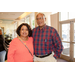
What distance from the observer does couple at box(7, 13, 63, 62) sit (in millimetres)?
1103

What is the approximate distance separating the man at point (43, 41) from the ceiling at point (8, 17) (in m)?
0.38

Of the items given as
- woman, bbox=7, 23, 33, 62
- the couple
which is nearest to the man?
the couple

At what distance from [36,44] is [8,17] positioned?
0.70 metres

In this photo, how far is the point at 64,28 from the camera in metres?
3.98

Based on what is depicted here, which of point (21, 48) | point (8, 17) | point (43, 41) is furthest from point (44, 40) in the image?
point (8, 17)

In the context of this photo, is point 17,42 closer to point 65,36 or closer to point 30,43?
point 30,43

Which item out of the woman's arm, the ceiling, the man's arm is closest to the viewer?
the woman's arm

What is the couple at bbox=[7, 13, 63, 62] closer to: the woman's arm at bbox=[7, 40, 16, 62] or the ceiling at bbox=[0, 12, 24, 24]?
the woman's arm at bbox=[7, 40, 16, 62]

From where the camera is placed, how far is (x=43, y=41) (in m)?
1.34

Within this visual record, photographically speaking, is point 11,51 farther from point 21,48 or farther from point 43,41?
point 43,41

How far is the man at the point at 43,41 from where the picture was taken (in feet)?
4.38

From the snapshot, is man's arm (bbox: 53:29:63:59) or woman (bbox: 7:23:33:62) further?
man's arm (bbox: 53:29:63:59)

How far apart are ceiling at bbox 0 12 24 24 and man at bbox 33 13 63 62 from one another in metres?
0.38
